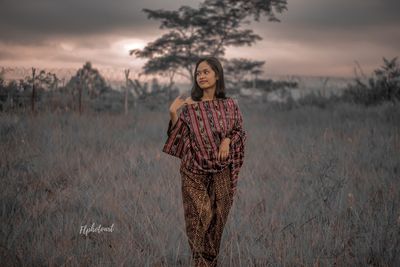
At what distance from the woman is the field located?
23 cm

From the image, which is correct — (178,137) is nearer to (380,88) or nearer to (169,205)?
(169,205)

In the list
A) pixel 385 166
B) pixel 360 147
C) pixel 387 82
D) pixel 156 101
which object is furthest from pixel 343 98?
pixel 385 166

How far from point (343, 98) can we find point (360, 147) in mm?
10140

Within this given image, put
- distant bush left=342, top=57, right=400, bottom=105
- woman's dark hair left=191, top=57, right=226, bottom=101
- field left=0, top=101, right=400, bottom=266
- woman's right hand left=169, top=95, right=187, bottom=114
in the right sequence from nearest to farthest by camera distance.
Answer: woman's right hand left=169, top=95, right=187, bottom=114
woman's dark hair left=191, top=57, right=226, bottom=101
field left=0, top=101, right=400, bottom=266
distant bush left=342, top=57, right=400, bottom=105

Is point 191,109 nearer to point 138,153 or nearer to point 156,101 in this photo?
point 138,153

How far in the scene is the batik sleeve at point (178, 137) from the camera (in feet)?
7.53

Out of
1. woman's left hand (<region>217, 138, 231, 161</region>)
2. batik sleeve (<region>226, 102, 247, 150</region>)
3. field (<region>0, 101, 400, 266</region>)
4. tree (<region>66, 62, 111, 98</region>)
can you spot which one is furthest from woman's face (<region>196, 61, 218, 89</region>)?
tree (<region>66, 62, 111, 98</region>)

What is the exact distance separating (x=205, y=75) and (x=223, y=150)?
1.44ft

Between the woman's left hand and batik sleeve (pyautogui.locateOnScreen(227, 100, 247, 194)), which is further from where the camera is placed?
batik sleeve (pyautogui.locateOnScreen(227, 100, 247, 194))

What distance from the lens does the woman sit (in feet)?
7.18

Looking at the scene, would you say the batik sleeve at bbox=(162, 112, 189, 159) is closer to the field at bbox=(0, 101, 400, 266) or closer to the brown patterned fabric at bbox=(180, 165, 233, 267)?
the brown patterned fabric at bbox=(180, 165, 233, 267)

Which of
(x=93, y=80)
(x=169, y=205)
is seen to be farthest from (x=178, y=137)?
(x=93, y=80)

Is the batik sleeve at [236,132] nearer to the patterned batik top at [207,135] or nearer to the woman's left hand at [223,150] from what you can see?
the patterned batik top at [207,135]

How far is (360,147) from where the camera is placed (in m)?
6.52
